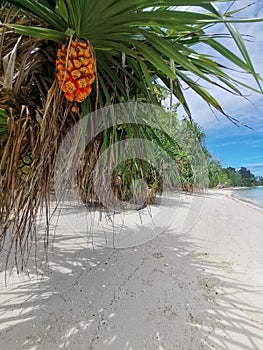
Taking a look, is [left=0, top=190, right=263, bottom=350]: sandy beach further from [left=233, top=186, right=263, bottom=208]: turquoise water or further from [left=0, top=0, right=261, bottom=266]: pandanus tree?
[left=233, top=186, right=263, bottom=208]: turquoise water

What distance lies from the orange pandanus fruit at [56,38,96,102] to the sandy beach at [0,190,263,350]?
1171 millimetres

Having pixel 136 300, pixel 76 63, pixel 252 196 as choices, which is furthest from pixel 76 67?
pixel 252 196

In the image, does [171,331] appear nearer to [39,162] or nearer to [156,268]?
[156,268]

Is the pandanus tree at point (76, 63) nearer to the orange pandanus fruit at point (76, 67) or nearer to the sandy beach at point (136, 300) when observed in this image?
the orange pandanus fruit at point (76, 67)

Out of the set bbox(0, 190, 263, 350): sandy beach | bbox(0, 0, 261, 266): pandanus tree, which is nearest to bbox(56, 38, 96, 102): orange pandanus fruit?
bbox(0, 0, 261, 266): pandanus tree

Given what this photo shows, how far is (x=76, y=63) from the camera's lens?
37.2 inches

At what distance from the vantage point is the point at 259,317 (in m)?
1.47

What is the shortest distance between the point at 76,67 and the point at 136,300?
140cm

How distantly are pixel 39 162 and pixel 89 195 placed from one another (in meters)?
0.74

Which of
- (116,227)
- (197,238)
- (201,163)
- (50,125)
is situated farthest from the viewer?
(201,163)

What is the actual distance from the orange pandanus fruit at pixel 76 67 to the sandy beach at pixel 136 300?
1.17 m

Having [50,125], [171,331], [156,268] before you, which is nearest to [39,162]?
[50,125]

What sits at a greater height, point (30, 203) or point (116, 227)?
point (30, 203)

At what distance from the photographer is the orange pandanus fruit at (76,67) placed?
37.3 inches
